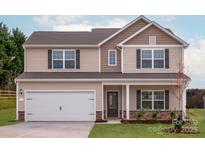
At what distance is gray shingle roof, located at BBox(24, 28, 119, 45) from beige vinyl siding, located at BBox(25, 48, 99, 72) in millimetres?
530

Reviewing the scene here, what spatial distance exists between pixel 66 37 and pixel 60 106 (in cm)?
533

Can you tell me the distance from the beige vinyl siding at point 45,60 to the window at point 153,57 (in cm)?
316

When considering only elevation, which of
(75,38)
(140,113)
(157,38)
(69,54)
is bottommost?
(140,113)

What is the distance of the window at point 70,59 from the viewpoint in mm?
31719

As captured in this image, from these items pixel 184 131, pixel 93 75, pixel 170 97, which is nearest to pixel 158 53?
pixel 170 97

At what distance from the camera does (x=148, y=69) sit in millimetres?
31297

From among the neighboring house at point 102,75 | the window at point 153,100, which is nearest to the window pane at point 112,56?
the neighboring house at point 102,75

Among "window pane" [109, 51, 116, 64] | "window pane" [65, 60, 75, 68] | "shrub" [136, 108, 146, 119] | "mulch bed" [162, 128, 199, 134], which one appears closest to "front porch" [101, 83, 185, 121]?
"shrub" [136, 108, 146, 119]

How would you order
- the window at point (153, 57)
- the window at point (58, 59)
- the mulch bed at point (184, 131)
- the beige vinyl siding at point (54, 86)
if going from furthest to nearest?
the window at point (58, 59), the window at point (153, 57), the beige vinyl siding at point (54, 86), the mulch bed at point (184, 131)

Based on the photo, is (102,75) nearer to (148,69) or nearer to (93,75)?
(93,75)

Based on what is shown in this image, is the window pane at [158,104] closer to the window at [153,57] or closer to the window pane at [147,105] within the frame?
the window pane at [147,105]
